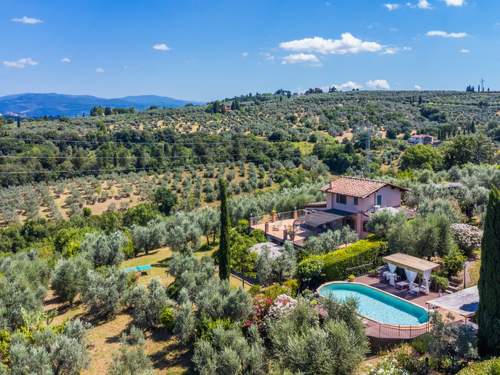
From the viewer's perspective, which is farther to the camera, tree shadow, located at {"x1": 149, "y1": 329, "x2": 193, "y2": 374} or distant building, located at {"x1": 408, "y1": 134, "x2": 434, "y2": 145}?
distant building, located at {"x1": 408, "y1": 134, "x2": 434, "y2": 145}

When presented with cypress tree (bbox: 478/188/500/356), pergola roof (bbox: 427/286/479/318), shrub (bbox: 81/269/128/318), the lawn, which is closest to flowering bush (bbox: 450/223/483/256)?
pergola roof (bbox: 427/286/479/318)

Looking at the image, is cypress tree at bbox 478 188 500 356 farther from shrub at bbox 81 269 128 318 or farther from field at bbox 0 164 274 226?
field at bbox 0 164 274 226

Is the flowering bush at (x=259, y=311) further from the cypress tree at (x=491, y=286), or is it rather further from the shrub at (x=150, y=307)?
the cypress tree at (x=491, y=286)

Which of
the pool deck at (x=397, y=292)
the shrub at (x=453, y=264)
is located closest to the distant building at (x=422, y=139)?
the shrub at (x=453, y=264)

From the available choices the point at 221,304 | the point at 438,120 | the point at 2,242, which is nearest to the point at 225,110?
the point at 438,120

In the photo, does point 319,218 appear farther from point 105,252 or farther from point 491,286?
point 491,286

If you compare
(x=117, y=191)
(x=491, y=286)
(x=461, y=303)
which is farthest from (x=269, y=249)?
(x=117, y=191)
